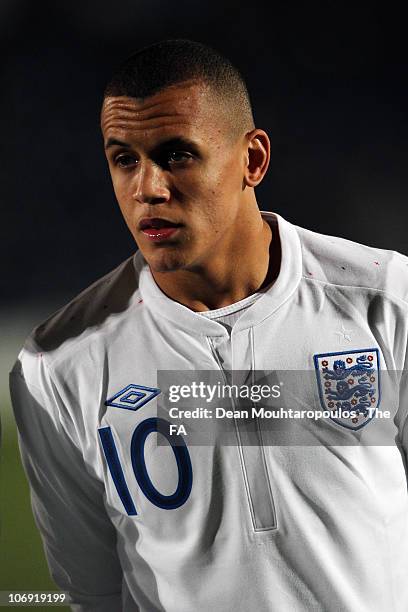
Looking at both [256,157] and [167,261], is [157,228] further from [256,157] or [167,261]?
[256,157]

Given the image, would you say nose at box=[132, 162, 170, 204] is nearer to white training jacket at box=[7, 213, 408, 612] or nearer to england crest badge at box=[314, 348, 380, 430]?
white training jacket at box=[7, 213, 408, 612]

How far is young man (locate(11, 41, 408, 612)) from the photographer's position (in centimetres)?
143

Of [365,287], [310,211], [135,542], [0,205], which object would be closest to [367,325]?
[365,287]

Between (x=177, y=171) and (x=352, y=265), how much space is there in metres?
0.37

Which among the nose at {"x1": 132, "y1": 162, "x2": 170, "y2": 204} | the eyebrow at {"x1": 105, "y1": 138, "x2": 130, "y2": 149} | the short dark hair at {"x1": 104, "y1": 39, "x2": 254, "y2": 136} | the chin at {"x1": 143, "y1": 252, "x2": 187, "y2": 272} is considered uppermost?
the short dark hair at {"x1": 104, "y1": 39, "x2": 254, "y2": 136}

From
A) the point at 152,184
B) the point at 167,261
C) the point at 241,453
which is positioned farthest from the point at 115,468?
the point at 152,184

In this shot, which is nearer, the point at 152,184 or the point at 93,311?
the point at 152,184

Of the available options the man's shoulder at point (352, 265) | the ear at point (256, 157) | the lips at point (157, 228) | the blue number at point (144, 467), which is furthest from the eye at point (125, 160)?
the blue number at point (144, 467)

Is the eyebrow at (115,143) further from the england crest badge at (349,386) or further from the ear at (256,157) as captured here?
the england crest badge at (349,386)

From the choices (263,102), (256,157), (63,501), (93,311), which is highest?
(263,102)

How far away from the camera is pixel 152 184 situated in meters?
1.42

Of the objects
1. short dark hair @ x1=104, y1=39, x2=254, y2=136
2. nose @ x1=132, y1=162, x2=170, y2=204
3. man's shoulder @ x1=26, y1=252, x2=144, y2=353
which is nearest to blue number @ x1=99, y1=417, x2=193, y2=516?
man's shoulder @ x1=26, y1=252, x2=144, y2=353

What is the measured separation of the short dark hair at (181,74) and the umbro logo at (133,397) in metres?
0.51

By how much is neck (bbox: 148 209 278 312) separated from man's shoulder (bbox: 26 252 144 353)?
7cm
